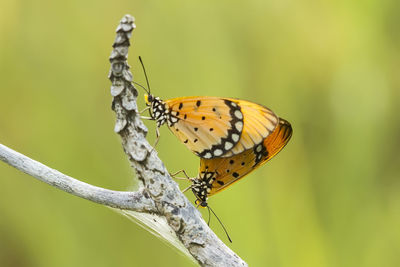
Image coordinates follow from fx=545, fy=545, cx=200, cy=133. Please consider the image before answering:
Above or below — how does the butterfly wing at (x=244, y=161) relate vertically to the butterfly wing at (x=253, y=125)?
below

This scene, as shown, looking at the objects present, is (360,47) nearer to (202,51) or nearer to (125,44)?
(202,51)

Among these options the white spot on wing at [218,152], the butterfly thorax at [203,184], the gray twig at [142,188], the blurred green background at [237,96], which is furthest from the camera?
the blurred green background at [237,96]

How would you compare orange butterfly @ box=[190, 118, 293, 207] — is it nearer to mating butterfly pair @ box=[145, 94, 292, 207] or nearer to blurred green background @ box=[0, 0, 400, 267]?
mating butterfly pair @ box=[145, 94, 292, 207]

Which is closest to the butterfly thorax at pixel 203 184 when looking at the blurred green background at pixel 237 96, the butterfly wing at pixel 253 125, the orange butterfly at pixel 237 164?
the orange butterfly at pixel 237 164

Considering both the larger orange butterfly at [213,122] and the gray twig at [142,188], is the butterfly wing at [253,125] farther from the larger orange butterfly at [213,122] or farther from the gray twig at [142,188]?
the gray twig at [142,188]

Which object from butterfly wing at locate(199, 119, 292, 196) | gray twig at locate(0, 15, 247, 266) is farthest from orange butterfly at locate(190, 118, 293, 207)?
gray twig at locate(0, 15, 247, 266)

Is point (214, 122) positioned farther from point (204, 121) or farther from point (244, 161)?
point (244, 161)

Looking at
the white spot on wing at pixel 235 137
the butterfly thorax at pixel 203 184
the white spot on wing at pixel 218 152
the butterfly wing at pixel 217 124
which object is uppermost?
the butterfly wing at pixel 217 124
